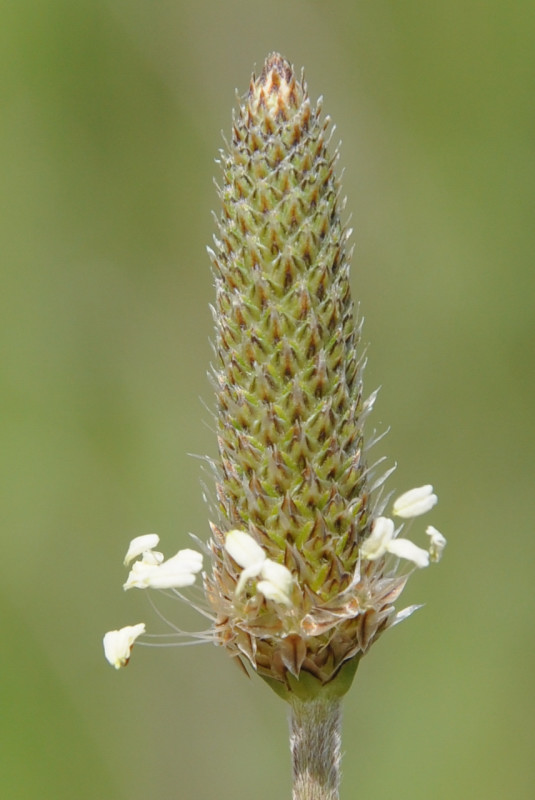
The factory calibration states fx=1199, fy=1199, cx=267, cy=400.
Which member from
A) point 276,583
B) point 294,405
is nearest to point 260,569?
point 276,583

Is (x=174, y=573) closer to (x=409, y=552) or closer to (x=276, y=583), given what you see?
(x=276, y=583)

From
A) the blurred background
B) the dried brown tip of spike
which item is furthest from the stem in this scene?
the blurred background

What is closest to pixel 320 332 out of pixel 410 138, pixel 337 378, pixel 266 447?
pixel 337 378

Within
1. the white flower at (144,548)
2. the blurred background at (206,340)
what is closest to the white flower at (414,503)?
the white flower at (144,548)

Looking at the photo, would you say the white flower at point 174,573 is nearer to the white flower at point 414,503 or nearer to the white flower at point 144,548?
the white flower at point 144,548

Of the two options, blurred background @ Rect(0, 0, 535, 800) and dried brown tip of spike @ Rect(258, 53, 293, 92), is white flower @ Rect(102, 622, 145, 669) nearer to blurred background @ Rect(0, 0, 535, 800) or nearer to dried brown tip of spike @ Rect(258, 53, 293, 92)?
dried brown tip of spike @ Rect(258, 53, 293, 92)

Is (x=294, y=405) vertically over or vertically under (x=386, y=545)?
over

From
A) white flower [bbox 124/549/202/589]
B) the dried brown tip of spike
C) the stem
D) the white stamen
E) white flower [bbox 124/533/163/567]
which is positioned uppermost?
the dried brown tip of spike
